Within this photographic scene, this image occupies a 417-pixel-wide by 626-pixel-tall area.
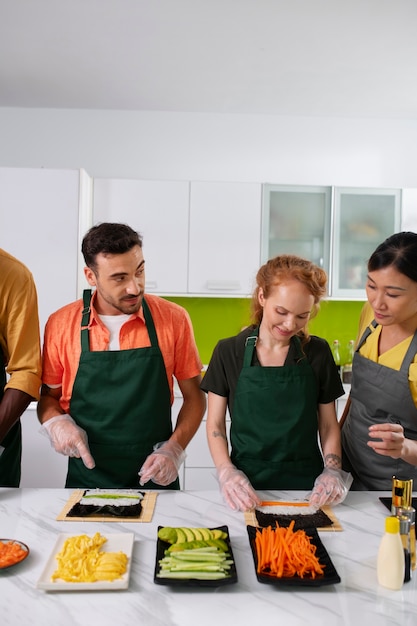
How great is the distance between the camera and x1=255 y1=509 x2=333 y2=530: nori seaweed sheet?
1.58 meters

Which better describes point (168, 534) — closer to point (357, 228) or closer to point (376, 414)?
point (376, 414)

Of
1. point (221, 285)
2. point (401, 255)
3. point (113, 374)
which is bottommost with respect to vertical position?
point (113, 374)

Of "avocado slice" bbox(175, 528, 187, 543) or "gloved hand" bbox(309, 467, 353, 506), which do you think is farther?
"gloved hand" bbox(309, 467, 353, 506)

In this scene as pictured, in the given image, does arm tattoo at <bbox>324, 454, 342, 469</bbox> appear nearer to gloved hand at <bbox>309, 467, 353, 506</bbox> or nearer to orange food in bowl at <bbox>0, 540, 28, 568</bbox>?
gloved hand at <bbox>309, 467, 353, 506</bbox>

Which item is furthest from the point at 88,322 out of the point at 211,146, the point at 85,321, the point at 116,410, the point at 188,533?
the point at 211,146

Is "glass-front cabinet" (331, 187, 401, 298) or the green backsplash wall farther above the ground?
"glass-front cabinet" (331, 187, 401, 298)

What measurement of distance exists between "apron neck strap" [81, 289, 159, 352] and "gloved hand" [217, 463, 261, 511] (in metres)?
0.56

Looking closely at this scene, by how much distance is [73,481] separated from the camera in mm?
2133

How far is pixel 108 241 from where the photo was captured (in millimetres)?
2035

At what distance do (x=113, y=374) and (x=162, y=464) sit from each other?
1.23ft

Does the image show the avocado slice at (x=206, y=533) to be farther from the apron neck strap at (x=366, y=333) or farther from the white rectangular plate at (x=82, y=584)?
the apron neck strap at (x=366, y=333)

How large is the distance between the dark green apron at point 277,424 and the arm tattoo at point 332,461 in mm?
82

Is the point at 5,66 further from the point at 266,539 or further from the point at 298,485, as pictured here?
the point at 266,539

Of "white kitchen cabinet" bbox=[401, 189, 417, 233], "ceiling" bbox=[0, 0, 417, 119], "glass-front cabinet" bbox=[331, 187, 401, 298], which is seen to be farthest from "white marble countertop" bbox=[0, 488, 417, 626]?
"white kitchen cabinet" bbox=[401, 189, 417, 233]
